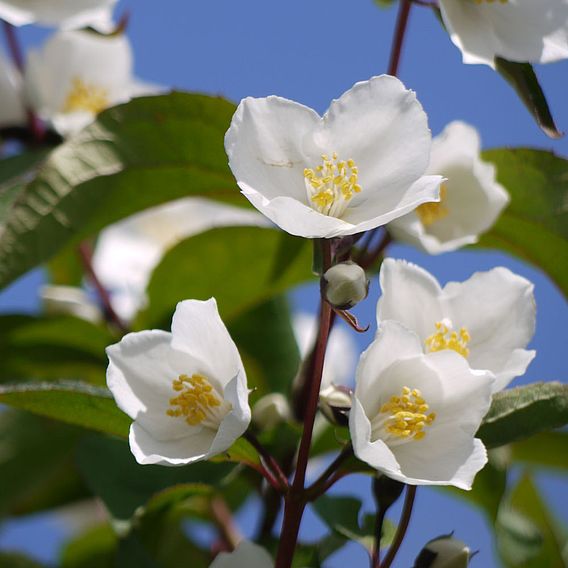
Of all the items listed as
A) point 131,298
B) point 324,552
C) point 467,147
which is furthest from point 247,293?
point 324,552

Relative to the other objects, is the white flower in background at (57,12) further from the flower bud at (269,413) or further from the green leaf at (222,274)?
the flower bud at (269,413)

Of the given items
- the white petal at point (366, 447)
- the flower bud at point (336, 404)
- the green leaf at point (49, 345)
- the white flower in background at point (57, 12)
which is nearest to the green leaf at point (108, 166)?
the white flower in background at point (57, 12)

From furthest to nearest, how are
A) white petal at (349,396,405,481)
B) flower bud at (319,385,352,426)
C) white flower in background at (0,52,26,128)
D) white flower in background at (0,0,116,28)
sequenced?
1. white flower in background at (0,52,26,128)
2. white flower in background at (0,0,116,28)
3. flower bud at (319,385,352,426)
4. white petal at (349,396,405,481)

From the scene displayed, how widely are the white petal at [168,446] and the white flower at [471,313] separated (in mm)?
168

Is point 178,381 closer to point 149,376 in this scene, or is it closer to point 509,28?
point 149,376

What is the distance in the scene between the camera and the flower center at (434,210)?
1069mm

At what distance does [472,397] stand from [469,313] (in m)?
0.14

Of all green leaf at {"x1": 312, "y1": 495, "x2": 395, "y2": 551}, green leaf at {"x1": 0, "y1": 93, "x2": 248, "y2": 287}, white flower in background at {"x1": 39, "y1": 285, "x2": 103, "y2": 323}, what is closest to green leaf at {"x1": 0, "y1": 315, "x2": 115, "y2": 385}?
white flower in background at {"x1": 39, "y1": 285, "x2": 103, "y2": 323}

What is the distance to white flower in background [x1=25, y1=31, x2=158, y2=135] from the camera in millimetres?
1316

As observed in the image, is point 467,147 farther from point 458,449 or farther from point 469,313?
point 458,449

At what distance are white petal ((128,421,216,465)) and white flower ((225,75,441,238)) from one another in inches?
7.2

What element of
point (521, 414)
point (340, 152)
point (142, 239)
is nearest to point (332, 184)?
point (340, 152)

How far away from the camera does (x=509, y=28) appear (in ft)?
3.24

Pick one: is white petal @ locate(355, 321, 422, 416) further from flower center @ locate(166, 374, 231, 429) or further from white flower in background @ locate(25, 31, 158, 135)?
white flower in background @ locate(25, 31, 158, 135)
